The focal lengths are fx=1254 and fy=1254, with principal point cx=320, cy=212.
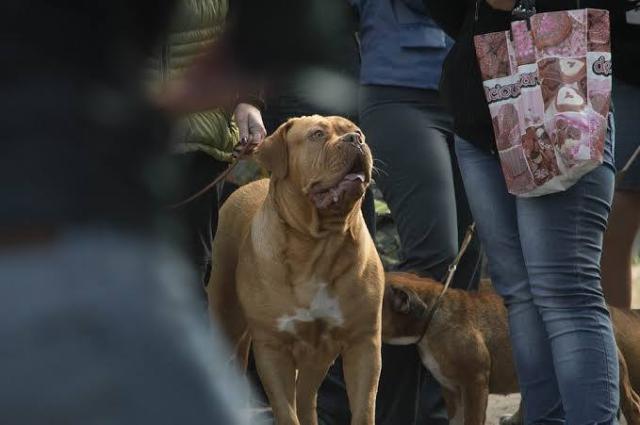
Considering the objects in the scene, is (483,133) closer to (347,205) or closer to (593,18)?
(593,18)

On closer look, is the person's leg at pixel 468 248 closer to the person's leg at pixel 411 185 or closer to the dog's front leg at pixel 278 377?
the person's leg at pixel 411 185

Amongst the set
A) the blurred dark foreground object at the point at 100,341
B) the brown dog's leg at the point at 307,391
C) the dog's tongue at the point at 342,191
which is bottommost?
the brown dog's leg at the point at 307,391

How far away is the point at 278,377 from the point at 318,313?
0.29 metres

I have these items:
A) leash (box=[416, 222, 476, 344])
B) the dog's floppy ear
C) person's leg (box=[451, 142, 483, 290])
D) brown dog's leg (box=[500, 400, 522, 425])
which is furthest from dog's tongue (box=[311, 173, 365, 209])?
brown dog's leg (box=[500, 400, 522, 425])

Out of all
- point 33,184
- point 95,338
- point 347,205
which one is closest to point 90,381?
point 95,338

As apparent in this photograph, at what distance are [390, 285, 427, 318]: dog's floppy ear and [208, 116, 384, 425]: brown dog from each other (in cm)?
58

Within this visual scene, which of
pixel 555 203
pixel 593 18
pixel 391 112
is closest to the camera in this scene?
pixel 593 18

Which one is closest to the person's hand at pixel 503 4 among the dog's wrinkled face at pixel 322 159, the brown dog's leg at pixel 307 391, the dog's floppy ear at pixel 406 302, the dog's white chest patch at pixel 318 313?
the dog's wrinkled face at pixel 322 159

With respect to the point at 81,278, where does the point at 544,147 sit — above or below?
below

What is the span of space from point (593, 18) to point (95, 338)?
2636mm

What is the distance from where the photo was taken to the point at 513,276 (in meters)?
3.90

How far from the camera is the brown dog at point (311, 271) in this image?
15.0 ft

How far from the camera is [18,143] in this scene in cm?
96

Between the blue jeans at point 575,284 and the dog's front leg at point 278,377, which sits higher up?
the blue jeans at point 575,284
